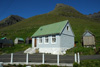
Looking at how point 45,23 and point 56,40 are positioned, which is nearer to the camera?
point 56,40

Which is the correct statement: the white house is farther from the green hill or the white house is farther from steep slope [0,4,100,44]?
steep slope [0,4,100,44]

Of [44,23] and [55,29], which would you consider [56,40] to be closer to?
[55,29]

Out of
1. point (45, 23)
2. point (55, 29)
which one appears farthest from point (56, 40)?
point (45, 23)

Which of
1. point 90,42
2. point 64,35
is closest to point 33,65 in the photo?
point 64,35

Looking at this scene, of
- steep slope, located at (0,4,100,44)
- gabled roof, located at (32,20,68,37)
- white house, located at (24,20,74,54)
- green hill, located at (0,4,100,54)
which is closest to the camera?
white house, located at (24,20,74,54)

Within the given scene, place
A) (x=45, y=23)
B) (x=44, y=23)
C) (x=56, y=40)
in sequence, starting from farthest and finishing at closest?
→ (x=44, y=23), (x=45, y=23), (x=56, y=40)

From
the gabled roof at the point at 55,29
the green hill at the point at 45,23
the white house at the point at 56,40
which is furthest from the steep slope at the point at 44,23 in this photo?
the gabled roof at the point at 55,29

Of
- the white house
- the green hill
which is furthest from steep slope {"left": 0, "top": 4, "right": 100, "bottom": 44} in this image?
the white house

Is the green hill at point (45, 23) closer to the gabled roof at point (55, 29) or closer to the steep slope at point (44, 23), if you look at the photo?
the steep slope at point (44, 23)

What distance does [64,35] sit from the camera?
916 inches

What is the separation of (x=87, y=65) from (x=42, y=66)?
4.08 m

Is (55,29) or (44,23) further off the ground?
(44,23)

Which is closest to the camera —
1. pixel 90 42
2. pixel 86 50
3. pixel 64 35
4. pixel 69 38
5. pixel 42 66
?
pixel 42 66

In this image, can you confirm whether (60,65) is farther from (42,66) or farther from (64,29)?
(64,29)
